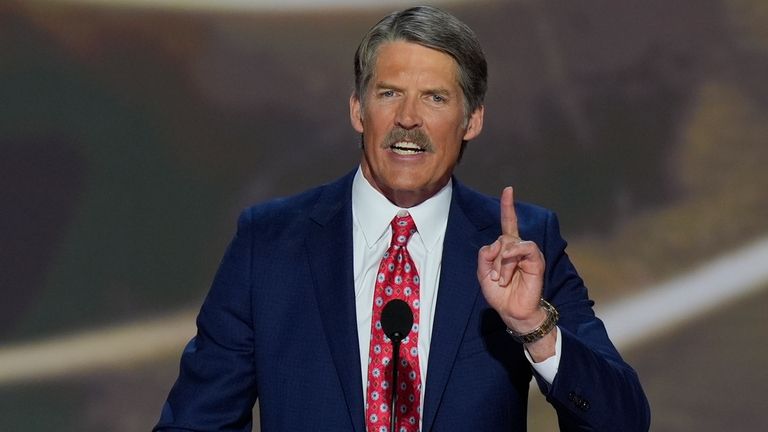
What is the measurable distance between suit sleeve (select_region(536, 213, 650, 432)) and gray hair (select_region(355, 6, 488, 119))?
51 centimetres

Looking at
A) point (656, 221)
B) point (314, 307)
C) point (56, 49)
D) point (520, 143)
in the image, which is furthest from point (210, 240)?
point (314, 307)

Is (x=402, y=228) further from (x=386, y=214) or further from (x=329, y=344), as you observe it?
(x=329, y=344)

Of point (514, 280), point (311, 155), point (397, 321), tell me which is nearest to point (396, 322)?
point (397, 321)

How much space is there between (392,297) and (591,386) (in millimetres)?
441

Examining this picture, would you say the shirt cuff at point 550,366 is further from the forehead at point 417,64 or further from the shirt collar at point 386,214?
the forehead at point 417,64

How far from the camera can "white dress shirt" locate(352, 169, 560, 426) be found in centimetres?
251

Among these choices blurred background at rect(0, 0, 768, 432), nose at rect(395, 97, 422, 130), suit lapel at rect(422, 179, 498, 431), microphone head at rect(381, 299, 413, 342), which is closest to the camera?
microphone head at rect(381, 299, 413, 342)

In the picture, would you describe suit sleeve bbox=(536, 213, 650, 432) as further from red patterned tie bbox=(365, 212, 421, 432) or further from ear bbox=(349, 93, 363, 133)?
ear bbox=(349, 93, 363, 133)

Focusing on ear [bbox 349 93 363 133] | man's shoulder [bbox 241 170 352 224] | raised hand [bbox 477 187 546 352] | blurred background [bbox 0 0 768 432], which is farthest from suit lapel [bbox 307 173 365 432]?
blurred background [bbox 0 0 768 432]

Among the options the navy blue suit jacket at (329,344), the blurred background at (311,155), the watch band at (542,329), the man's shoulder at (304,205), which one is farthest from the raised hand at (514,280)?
the blurred background at (311,155)

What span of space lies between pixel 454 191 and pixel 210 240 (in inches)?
68.4

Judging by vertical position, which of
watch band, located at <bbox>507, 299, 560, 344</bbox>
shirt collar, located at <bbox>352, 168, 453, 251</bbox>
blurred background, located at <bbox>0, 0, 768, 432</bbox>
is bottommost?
watch band, located at <bbox>507, 299, 560, 344</bbox>

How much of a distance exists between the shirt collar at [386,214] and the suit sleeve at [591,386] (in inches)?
12.2

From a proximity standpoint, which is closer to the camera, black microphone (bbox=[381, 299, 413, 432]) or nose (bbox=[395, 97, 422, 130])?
black microphone (bbox=[381, 299, 413, 432])
